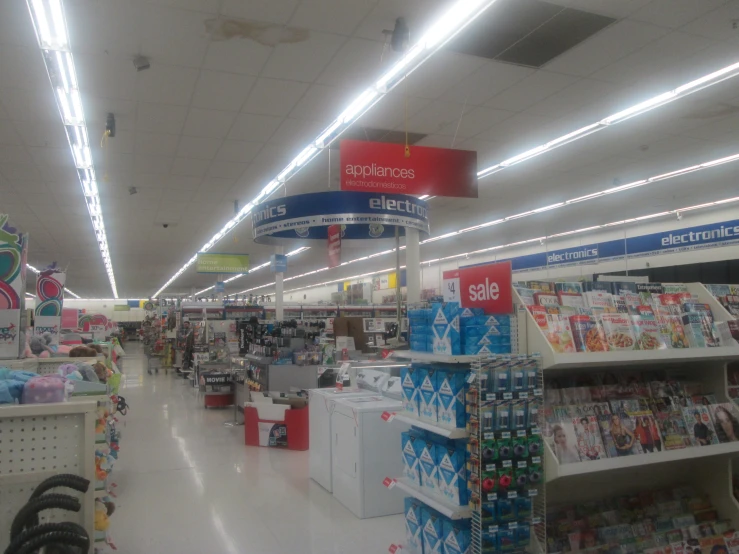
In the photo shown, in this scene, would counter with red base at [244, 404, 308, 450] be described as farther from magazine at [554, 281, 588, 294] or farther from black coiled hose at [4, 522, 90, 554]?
black coiled hose at [4, 522, 90, 554]

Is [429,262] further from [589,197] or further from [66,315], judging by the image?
[66,315]

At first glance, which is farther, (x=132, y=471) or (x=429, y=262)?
(x=429, y=262)

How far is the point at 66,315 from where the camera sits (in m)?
11.4

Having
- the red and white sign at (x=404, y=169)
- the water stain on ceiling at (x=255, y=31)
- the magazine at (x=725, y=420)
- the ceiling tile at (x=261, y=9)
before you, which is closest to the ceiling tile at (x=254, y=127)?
the water stain on ceiling at (x=255, y=31)

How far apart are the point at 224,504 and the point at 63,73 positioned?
4444mm

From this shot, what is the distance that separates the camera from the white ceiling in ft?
15.5

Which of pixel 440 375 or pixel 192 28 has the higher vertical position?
pixel 192 28

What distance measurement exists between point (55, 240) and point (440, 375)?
15837 millimetres

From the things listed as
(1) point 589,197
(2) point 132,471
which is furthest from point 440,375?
(1) point 589,197

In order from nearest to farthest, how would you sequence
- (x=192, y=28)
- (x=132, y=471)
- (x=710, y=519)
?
(x=710, y=519)
(x=192, y=28)
(x=132, y=471)

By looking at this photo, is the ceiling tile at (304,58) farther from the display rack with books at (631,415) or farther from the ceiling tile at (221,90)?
the display rack with books at (631,415)

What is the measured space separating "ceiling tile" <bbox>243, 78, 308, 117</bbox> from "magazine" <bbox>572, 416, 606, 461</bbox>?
4482 millimetres

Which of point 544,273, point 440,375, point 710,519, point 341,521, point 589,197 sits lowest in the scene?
point 341,521

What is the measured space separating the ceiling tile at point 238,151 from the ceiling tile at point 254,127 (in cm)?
20
